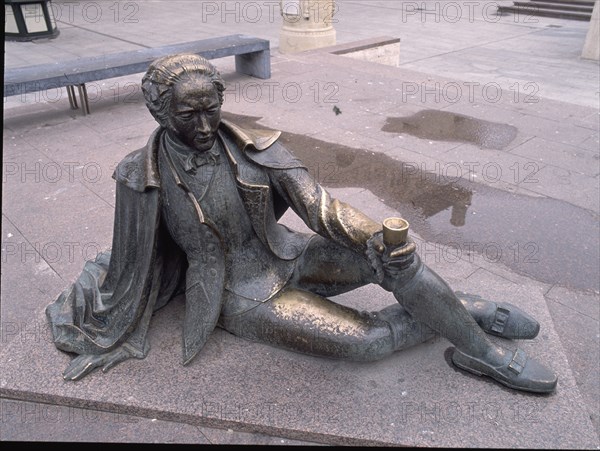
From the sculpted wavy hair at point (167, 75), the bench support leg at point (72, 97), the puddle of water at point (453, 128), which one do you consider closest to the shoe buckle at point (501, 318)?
the sculpted wavy hair at point (167, 75)

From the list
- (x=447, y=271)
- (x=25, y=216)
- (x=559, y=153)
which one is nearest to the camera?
(x=447, y=271)

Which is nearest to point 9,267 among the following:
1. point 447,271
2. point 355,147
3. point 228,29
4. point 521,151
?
point 447,271

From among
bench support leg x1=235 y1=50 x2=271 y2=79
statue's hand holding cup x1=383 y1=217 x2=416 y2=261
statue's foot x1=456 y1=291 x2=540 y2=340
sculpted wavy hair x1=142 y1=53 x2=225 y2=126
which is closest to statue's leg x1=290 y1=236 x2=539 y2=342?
statue's foot x1=456 y1=291 x2=540 y2=340

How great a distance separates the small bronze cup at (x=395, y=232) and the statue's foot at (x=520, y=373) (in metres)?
0.77

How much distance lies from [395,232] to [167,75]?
1.12m

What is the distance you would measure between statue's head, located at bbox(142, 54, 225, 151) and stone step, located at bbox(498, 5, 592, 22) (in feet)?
61.2

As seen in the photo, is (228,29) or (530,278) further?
(228,29)

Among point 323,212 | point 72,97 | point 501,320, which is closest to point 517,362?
point 501,320

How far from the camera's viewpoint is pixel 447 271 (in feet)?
13.4

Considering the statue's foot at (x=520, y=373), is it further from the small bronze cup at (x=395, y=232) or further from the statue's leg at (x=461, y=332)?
the small bronze cup at (x=395, y=232)

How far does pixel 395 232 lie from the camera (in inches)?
88.0

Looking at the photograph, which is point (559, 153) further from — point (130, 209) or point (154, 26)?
point (154, 26)

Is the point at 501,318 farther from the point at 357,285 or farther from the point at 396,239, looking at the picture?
the point at 396,239

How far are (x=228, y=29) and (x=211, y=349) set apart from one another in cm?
1368
